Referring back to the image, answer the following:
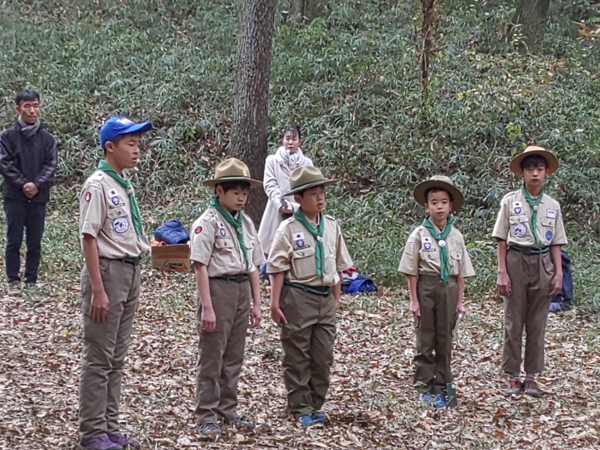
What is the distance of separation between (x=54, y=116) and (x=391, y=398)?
10518 mm

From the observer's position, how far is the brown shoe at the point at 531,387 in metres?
6.62

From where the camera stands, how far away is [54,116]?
14.9m

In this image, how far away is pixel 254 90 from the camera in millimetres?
11055

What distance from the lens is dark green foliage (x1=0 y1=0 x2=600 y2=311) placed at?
1241 cm

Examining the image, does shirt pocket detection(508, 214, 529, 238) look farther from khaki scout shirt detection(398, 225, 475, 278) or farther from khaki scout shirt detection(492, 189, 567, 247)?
khaki scout shirt detection(398, 225, 475, 278)

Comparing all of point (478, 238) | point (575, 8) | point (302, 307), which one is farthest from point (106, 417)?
point (575, 8)

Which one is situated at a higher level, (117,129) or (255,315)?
(117,129)

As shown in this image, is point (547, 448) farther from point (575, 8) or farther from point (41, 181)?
point (575, 8)

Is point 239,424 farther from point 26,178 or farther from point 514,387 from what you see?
point 26,178

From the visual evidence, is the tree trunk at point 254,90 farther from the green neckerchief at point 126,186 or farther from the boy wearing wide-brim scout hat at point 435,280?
the green neckerchief at point 126,186

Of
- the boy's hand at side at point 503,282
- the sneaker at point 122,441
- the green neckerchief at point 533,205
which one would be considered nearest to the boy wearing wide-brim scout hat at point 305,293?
the sneaker at point 122,441

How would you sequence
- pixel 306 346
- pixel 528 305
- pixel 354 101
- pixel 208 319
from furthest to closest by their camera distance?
1. pixel 354 101
2. pixel 528 305
3. pixel 306 346
4. pixel 208 319

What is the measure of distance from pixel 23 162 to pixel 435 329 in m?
4.59

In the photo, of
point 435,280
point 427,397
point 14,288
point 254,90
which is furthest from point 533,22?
point 427,397
